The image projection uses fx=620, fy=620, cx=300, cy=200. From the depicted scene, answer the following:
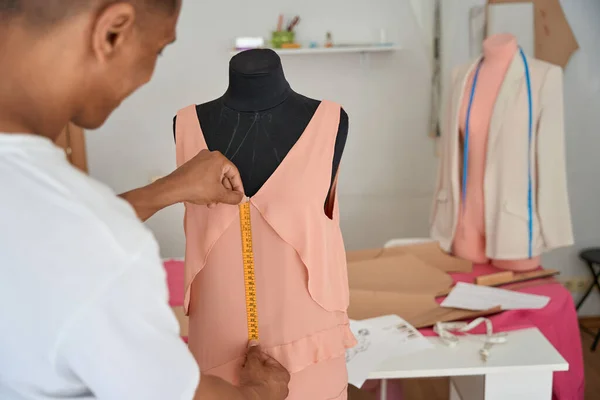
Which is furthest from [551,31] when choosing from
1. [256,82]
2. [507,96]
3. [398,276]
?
[256,82]

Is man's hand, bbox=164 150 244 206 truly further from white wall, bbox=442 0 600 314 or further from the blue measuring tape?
white wall, bbox=442 0 600 314

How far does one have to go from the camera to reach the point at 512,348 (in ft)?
5.97

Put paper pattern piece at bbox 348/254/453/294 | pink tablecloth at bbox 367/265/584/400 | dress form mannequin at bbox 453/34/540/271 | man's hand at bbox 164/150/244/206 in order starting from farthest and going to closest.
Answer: dress form mannequin at bbox 453/34/540/271, paper pattern piece at bbox 348/254/453/294, pink tablecloth at bbox 367/265/584/400, man's hand at bbox 164/150/244/206

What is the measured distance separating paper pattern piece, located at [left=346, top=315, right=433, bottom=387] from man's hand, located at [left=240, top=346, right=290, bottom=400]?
21.8 inches

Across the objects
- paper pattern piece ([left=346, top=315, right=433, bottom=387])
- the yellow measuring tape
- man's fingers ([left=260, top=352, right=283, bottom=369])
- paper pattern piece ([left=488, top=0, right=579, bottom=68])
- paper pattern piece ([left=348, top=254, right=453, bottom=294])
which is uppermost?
paper pattern piece ([left=488, top=0, right=579, bottom=68])

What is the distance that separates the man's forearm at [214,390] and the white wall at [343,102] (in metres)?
2.91

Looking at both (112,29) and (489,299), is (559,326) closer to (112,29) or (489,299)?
(489,299)

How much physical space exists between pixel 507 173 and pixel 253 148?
4.55ft

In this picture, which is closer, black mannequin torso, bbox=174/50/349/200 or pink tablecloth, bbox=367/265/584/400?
black mannequin torso, bbox=174/50/349/200

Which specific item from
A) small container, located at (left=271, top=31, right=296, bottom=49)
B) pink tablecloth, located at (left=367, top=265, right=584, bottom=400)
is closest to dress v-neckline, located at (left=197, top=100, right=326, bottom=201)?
pink tablecloth, located at (left=367, top=265, right=584, bottom=400)

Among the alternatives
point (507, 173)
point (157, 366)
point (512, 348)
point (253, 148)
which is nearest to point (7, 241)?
point (157, 366)

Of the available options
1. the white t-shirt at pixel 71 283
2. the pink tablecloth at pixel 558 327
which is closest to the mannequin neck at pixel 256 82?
the white t-shirt at pixel 71 283

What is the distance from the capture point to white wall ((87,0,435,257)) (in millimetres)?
3473

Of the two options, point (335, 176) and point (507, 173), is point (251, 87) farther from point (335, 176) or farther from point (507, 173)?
point (507, 173)
